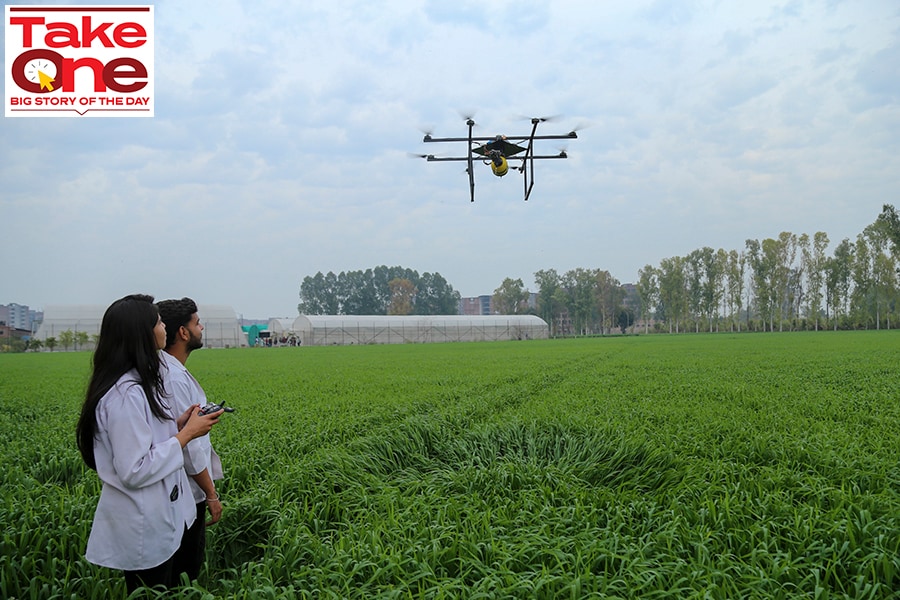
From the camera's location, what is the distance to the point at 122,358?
2.69 meters

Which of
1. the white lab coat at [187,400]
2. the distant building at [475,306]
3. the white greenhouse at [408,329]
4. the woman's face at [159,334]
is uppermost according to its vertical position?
the distant building at [475,306]

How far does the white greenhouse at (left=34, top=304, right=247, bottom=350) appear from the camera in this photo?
58897 mm

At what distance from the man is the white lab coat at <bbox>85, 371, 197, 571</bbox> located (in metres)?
0.39

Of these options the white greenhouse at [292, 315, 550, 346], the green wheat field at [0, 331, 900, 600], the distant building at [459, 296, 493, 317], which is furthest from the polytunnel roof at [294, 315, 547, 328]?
the distant building at [459, 296, 493, 317]

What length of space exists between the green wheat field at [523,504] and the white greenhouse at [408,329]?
56.5 meters

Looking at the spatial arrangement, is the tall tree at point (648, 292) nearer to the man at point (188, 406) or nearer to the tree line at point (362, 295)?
the tree line at point (362, 295)

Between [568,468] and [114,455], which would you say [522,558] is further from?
[114,455]

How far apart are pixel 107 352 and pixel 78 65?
34.3 feet

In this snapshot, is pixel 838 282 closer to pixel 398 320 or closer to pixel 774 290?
pixel 774 290

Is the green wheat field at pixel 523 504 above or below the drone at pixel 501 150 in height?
below

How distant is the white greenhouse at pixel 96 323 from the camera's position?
5890cm

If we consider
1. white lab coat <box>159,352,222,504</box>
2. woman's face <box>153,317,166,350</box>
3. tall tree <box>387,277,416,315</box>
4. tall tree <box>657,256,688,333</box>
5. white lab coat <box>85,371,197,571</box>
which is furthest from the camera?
tall tree <box>387,277,416,315</box>

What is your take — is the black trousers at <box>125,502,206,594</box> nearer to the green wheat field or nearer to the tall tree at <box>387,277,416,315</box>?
the green wheat field

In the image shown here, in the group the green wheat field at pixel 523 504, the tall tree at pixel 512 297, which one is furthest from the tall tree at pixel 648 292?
the green wheat field at pixel 523 504
